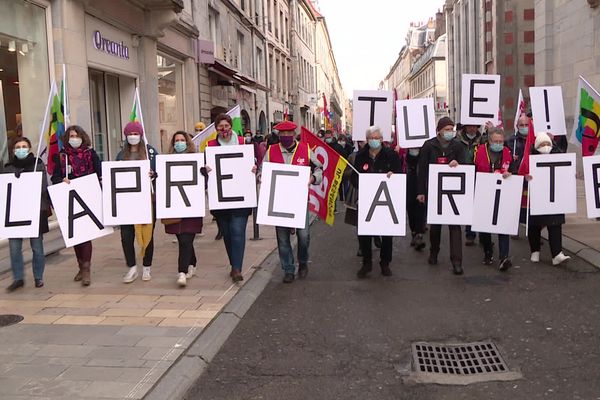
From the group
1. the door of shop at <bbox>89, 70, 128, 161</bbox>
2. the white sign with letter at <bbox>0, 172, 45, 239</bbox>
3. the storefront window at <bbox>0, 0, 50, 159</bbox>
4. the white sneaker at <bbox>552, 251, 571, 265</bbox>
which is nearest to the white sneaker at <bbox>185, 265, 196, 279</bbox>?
the white sign with letter at <bbox>0, 172, 45, 239</bbox>

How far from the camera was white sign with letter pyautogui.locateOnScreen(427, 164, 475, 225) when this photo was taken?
7.06 m

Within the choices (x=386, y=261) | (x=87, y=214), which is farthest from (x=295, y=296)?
(x=87, y=214)

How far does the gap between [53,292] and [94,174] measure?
1.42 m

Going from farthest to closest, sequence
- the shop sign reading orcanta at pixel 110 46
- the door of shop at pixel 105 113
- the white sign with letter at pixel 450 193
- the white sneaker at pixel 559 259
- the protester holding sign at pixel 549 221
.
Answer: the door of shop at pixel 105 113
the shop sign reading orcanta at pixel 110 46
the white sneaker at pixel 559 259
the protester holding sign at pixel 549 221
the white sign with letter at pixel 450 193

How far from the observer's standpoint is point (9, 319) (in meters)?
5.54

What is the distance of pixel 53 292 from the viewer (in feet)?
21.5

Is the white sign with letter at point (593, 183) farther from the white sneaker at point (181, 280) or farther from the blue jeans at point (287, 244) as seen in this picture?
the white sneaker at point (181, 280)

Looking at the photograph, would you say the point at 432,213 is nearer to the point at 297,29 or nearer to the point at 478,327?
the point at 478,327

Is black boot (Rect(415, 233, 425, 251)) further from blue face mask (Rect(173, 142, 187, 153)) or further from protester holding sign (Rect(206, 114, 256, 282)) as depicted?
blue face mask (Rect(173, 142, 187, 153))

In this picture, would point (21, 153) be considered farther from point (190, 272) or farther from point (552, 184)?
point (552, 184)

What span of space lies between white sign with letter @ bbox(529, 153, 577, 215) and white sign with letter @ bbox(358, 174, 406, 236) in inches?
68.5

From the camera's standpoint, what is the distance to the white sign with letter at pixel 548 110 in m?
8.70

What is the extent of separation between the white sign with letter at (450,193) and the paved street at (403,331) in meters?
0.75

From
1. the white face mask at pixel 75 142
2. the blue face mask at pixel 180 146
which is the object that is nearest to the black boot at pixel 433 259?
the blue face mask at pixel 180 146
